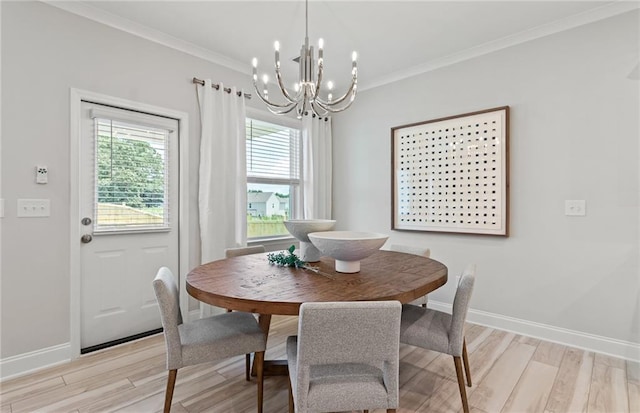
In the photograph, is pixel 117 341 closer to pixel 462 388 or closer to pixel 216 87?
pixel 216 87

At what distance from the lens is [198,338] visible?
1.70 metres

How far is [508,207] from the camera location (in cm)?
296

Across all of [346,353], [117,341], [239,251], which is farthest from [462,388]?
[117,341]

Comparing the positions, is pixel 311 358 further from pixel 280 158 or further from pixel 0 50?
pixel 280 158

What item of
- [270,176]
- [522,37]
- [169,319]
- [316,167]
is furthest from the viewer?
[316,167]

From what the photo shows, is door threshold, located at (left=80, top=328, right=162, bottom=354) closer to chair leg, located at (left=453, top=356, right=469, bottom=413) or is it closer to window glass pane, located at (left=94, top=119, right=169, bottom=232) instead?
window glass pane, located at (left=94, top=119, right=169, bottom=232)

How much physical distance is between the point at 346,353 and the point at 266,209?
2.73 meters

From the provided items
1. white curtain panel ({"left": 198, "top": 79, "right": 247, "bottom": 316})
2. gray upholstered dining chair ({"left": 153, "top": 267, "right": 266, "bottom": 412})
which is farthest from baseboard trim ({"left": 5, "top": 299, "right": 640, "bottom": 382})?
gray upholstered dining chair ({"left": 153, "top": 267, "right": 266, "bottom": 412})

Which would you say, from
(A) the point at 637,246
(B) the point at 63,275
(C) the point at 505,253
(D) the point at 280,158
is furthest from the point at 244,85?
(A) the point at 637,246

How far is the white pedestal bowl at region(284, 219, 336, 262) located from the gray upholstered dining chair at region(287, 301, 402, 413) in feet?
2.87

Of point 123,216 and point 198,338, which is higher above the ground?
point 123,216

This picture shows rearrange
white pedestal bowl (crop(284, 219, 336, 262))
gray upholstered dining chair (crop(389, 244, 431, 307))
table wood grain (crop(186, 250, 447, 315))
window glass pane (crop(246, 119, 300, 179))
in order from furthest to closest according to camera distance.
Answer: window glass pane (crop(246, 119, 300, 179)) < gray upholstered dining chair (crop(389, 244, 431, 307)) < white pedestal bowl (crop(284, 219, 336, 262)) < table wood grain (crop(186, 250, 447, 315))

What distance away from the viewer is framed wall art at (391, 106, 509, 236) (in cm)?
301

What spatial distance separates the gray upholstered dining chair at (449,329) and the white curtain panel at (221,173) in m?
1.96
